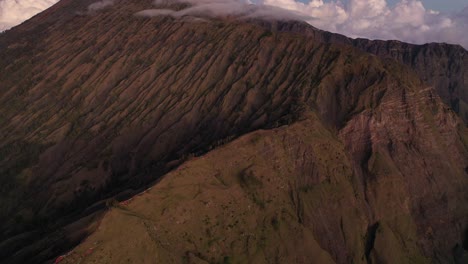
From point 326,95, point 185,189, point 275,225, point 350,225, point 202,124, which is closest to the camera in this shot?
point 185,189

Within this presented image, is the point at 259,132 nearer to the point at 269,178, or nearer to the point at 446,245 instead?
the point at 269,178

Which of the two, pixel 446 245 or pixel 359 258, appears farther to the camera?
pixel 446 245

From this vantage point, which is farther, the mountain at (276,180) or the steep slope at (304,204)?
the mountain at (276,180)

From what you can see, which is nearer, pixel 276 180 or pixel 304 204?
pixel 304 204

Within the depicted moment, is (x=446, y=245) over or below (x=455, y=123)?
below

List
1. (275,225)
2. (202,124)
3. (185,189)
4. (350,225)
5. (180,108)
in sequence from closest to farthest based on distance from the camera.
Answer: (185,189) → (275,225) → (350,225) → (202,124) → (180,108)

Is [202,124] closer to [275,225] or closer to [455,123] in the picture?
[275,225]

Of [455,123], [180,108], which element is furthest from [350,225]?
[180,108]

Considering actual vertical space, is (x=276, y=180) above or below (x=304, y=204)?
above

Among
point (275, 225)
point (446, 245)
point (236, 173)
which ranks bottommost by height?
point (446, 245)

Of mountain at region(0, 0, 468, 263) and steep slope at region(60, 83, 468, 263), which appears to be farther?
mountain at region(0, 0, 468, 263)
